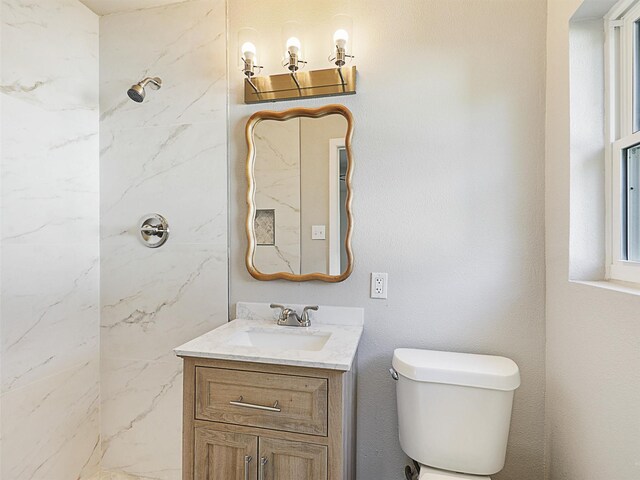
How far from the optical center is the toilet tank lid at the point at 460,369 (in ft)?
4.19

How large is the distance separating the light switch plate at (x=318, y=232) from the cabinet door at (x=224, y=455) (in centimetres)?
86

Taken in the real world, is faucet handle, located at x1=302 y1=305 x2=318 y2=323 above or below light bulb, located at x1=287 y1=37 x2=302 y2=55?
below

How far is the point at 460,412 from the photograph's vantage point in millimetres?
1300

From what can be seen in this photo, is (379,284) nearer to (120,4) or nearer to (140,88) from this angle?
(140,88)

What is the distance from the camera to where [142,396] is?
192 centimetres

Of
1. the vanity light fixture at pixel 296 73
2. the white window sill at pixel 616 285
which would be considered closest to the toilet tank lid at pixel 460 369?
the white window sill at pixel 616 285

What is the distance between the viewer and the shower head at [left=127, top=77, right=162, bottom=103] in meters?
1.71

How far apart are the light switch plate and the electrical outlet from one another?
0.97 ft

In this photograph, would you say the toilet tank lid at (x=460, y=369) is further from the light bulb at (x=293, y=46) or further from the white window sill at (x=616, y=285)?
the light bulb at (x=293, y=46)

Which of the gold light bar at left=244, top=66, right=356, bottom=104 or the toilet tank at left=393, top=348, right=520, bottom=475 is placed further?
the gold light bar at left=244, top=66, right=356, bottom=104

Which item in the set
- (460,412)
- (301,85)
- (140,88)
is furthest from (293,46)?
(460,412)

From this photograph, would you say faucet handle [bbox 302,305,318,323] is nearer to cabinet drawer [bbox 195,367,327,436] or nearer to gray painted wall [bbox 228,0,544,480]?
gray painted wall [bbox 228,0,544,480]

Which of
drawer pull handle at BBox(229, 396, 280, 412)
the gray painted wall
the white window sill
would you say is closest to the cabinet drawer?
drawer pull handle at BBox(229, 396, 280, 412)

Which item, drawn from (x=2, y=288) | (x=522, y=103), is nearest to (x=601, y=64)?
(x=522, y=103)
